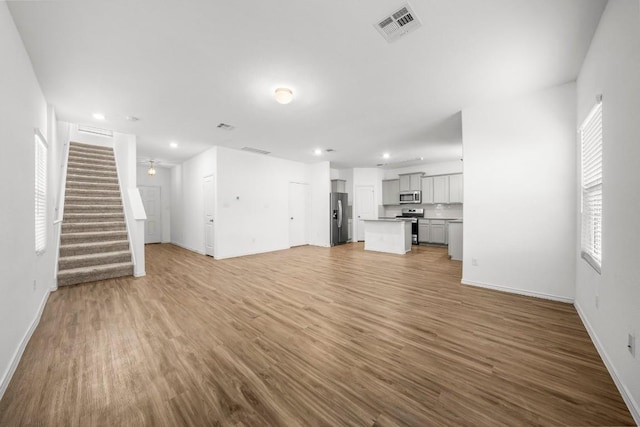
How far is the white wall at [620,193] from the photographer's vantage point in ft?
4.75

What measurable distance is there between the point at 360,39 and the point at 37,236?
4.28 metres

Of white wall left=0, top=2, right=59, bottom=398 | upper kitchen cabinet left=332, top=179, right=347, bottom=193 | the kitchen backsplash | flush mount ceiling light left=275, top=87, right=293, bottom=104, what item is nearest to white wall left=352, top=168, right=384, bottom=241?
upper kitchen cabinet left=332, top=179, right=347, bottom=193

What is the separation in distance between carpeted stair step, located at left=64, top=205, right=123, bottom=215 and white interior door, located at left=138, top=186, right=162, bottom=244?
3459mm

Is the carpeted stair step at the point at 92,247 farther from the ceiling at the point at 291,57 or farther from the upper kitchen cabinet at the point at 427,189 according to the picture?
the upper kitchen cabinet at the point at 427,189

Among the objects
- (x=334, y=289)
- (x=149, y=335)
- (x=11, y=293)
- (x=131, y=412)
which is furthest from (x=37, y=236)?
(x=334, y=289)

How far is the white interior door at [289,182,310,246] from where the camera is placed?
8000 millimetres

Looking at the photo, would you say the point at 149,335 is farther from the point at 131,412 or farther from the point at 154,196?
the point at 154,196

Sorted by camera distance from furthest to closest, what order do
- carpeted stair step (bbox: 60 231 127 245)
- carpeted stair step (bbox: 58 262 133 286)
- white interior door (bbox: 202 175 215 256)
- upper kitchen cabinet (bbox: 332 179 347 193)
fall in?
upper kitchen cabinet (bbox: 332 179 347 193) < white interior door (bbox: 202 175 215 256) < carpeted stair step (bbox: 60 231 127 245) < carpeted stair step (bbox: 58 262 133 286)

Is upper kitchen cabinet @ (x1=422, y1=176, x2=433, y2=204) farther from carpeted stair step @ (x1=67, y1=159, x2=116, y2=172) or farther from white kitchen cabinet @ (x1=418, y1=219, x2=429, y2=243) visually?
carpeted stair step @ (x1=67, y1=159, x2=116, y2=172)

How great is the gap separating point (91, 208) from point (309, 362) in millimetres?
6034

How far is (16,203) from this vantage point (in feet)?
6.77

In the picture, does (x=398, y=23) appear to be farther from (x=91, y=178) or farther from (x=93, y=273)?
(x=91, y=178)

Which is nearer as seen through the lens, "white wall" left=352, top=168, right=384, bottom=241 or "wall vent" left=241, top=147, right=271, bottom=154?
"wall vent" left=241, top=147, right=271, bottom=154

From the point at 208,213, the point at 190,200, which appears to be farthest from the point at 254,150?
the point at 190,200
